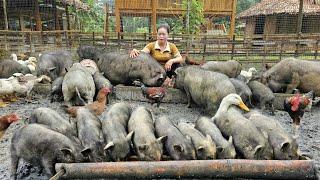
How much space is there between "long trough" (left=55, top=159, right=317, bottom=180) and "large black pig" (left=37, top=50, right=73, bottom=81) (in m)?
5.76

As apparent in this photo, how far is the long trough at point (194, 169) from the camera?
3457 millimetres

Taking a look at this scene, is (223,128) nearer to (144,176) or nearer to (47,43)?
(144,176)

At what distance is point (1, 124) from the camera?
4602mm

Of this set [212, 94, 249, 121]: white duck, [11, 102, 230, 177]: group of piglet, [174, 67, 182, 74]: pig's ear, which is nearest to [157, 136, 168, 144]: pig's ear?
[11, 102, 230, 177]: group of piglet

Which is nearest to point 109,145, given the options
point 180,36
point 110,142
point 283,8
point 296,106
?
point 110,142

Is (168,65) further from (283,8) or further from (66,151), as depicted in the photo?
(283,8)

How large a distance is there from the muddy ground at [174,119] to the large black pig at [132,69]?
0.67 metres

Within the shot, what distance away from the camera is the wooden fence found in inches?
557

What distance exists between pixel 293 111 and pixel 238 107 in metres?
0.90

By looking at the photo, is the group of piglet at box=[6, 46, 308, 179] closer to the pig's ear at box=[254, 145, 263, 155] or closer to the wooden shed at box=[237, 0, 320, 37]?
the pig's ear at box=[254, 145, 263, 155]

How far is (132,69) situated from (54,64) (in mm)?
2424

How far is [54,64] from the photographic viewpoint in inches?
364

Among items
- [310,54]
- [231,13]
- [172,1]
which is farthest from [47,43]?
[310,54]

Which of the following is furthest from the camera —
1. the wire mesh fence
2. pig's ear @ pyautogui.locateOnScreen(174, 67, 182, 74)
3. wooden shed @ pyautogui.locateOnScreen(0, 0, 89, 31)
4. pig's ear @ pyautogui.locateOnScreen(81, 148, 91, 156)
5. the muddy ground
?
wooden shed @ pyautogui.locateOnScreen(0, 0, 89, 31)
